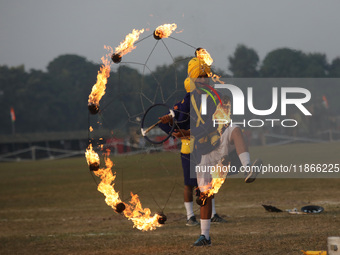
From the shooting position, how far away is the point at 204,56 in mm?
10445

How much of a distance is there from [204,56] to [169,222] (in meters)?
4.86

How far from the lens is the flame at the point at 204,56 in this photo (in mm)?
10438

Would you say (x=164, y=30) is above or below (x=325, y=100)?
above

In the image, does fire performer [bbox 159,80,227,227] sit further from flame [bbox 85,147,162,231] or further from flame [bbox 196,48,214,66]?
flame [bbox 85,147,162,231]

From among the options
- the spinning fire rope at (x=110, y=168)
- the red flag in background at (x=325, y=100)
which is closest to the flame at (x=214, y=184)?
the spinning fire rope at (x=110, y=168)

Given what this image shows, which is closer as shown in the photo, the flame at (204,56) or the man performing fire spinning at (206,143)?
the man performing fire spinning at (206,143)

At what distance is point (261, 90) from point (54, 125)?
4901 centimetres

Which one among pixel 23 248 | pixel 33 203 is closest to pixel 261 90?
pixel 33 203

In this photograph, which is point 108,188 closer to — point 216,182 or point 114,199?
point 114,199

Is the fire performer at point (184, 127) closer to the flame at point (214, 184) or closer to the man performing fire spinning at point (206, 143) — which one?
the man performing fire spinning at point (206, 143)

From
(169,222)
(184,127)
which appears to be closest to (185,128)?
(184,127)

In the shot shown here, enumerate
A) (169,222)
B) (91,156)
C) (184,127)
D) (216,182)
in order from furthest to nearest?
(169,222), (184,127), (91,156), (216,182)

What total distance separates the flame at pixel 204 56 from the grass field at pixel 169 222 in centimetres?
199

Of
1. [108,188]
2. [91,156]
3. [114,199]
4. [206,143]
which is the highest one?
[206,143]
